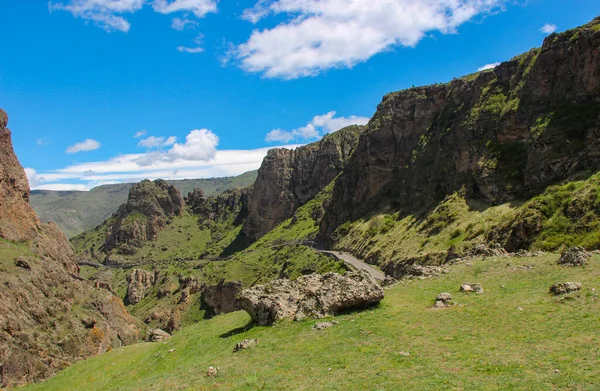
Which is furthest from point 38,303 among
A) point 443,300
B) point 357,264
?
point 443,300

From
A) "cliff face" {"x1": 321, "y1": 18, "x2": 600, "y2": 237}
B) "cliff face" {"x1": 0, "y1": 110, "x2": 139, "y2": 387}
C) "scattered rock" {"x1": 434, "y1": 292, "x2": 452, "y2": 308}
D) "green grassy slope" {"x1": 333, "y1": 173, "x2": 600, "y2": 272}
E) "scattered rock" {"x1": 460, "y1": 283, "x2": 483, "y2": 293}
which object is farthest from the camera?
"cliff face" {"x1": 0, "y1": 110, "x2": 139, "y2": 387}

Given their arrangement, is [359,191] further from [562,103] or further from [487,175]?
[562,103]

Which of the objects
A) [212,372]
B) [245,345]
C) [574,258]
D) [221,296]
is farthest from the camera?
[221,296]

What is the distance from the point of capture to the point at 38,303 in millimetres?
69688

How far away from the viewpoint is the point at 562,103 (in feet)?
186

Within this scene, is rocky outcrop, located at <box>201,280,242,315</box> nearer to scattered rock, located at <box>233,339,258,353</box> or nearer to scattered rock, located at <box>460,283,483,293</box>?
scattered rock, located at <box>233,339,258,353</box>

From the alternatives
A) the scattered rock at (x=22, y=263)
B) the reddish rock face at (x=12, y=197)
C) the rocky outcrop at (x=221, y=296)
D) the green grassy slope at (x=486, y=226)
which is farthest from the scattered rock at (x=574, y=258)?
the rocky outcrop at (x=221, y=296)

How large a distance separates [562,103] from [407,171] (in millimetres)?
46330

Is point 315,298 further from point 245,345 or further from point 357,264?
point 357,264

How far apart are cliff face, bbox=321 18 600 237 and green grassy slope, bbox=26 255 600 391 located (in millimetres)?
33346

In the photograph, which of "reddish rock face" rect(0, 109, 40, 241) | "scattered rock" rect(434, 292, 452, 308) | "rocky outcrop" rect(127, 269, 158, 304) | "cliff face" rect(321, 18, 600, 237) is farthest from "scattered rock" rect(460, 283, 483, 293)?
"rocky outcrop" rect(127, 269, 158, 304)

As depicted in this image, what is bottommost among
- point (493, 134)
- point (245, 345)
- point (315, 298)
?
point (245, 345)

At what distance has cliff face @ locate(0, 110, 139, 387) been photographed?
59.7 meters

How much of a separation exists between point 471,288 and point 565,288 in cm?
508
